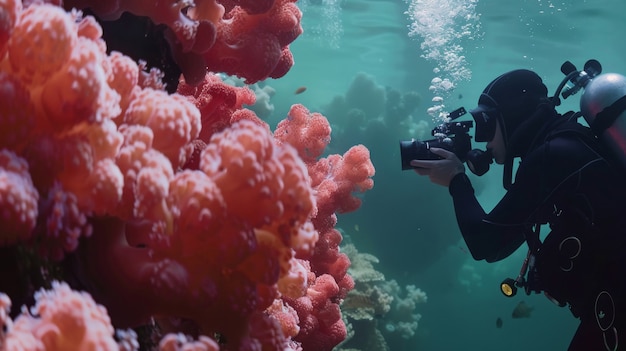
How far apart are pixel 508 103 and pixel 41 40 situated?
12.1 ft

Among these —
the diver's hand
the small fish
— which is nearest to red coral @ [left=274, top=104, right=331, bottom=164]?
the diver's hand

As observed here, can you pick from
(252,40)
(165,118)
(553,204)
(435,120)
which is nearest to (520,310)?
(553,204)

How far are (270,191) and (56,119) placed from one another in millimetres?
484

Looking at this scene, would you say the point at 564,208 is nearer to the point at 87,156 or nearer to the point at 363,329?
the point at 87,156

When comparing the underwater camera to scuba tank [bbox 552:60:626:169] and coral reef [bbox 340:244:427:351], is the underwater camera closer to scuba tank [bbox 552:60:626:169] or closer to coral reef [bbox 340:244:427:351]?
scuba tank [bbox 552:60:626:169]

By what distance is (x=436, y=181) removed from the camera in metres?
3.93

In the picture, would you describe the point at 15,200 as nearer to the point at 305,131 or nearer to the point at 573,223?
the point at 305,131

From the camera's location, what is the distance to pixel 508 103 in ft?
12.5

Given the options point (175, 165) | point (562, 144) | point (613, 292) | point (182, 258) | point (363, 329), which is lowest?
point (363, 329)

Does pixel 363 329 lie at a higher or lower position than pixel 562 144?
lower

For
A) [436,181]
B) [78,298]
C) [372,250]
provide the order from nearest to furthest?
1. [78,298]
2. [436,181]
3. [372,250]

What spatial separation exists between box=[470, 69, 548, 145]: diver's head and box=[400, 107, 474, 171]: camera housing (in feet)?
0.38

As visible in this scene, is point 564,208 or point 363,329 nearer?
point 564,208

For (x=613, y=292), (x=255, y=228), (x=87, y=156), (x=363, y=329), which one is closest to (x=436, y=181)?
(x=613, y=292)
